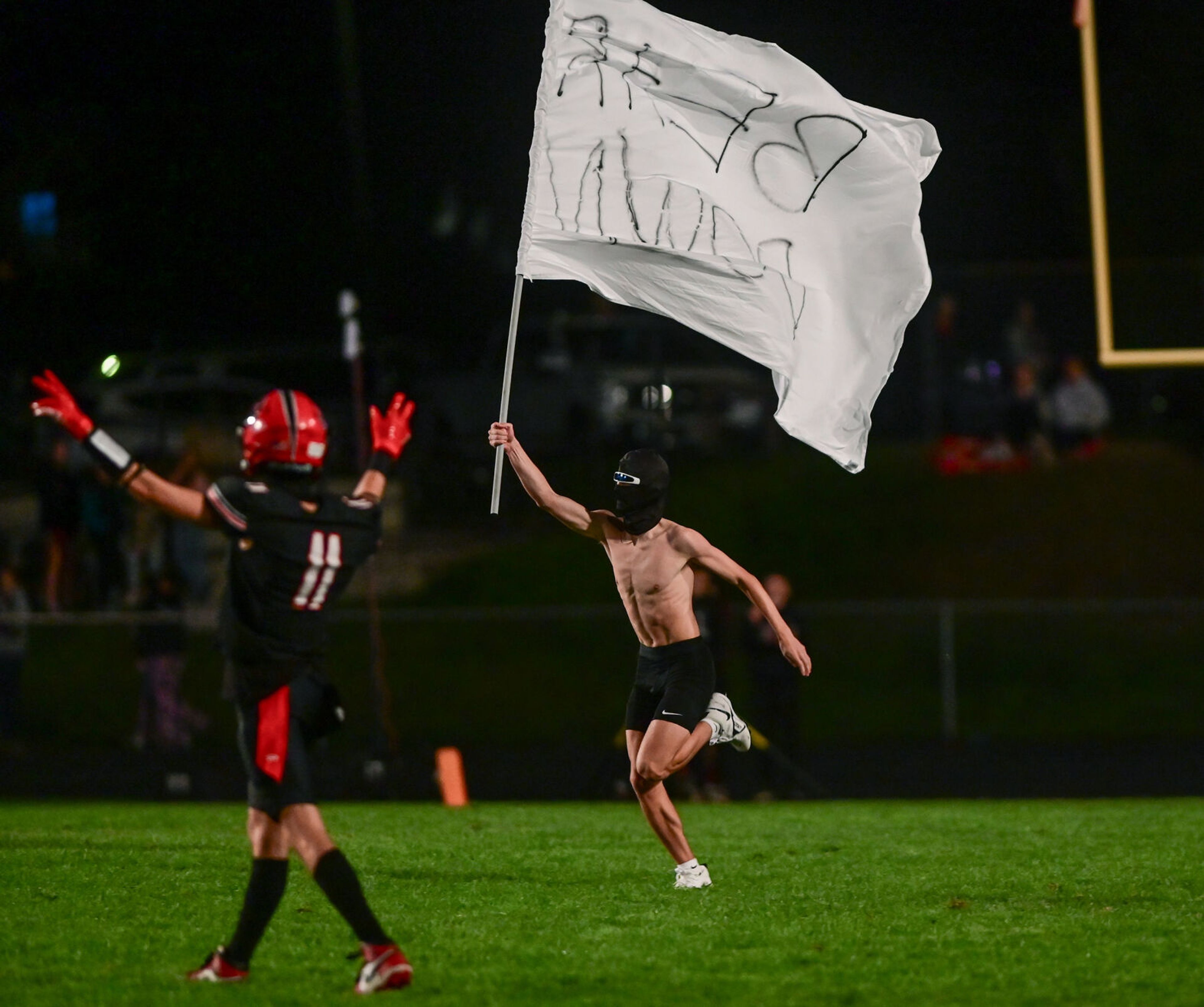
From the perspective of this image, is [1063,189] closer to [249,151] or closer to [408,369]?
[408,369]

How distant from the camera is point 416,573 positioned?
2386 cm

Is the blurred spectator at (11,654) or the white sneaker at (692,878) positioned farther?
the blurred spectator at (11,654)

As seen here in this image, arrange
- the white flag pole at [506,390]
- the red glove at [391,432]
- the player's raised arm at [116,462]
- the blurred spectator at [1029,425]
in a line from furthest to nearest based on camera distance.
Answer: the blurred spectator at [1029,425], the white flag pole at [506,390], the red glove at [391,432], the player's raised arm at [116,462]

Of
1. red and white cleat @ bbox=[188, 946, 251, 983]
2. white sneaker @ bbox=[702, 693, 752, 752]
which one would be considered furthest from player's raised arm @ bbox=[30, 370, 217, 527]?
white sneaker @ bbox=[702, 693, 752, 752]

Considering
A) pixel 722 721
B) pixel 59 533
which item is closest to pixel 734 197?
pixel 722 721

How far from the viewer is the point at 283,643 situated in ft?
19.9

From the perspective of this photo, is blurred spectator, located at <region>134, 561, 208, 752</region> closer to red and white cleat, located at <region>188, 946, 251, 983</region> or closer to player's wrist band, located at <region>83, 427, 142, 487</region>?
red and white cleat, located at <region>188, 946, 251, 983</region>

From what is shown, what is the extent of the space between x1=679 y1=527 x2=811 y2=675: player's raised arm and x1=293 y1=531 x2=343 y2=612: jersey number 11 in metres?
2.51

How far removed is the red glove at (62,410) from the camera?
5.70 metres

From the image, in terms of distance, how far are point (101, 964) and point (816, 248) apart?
523cm

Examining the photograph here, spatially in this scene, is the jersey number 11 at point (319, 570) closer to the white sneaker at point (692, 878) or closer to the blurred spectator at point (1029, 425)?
the white sneaker at point (692, 878)

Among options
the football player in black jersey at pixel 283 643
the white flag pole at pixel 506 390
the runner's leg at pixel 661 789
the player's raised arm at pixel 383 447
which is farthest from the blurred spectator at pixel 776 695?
the football player in black jersey at pixel 283 643

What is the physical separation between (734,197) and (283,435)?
3986 millimetres

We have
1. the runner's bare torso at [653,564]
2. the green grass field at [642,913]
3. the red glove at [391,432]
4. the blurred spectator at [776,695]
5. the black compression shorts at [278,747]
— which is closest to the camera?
the black compression shorts at [278,747]
